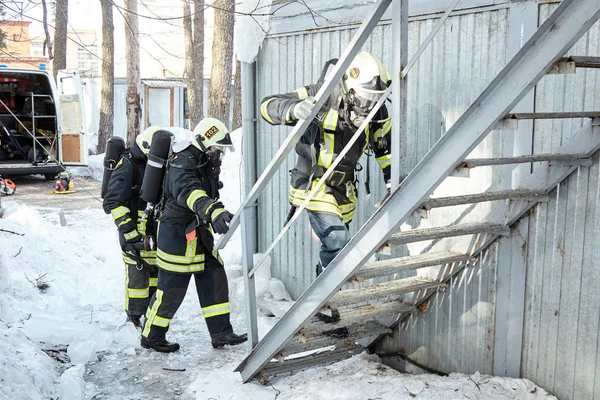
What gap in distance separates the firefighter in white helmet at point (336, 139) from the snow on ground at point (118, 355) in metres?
1.03

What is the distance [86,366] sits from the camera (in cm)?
520

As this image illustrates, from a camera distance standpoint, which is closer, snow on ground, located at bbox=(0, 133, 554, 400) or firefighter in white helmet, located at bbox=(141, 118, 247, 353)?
snow on ground, located at bbox=(0, 133, 554, 400)

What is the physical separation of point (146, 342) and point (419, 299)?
2.44 metres

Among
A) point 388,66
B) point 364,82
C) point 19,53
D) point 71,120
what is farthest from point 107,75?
point 364,82

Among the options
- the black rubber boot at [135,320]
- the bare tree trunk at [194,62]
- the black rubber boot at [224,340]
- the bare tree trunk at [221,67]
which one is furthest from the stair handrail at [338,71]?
the bare tree trunk at [194,62]

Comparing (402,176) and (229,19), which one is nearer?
(402,176)

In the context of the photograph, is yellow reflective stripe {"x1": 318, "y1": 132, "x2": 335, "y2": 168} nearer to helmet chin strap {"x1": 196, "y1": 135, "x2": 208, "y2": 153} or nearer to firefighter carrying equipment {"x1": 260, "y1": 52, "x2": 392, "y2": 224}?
firefighter carrying equipment {"x1": 260, "y1": 52, "x2": 392, "y2": 224}

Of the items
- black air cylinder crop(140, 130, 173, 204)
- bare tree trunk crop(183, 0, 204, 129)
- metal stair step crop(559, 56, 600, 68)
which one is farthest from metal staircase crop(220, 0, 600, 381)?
bare tree trunk crop(183, 0, 204, 129)

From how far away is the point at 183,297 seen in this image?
5.54m

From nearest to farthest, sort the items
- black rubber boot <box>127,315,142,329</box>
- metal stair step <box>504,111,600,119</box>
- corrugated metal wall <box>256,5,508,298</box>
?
metal stair step <box>504,111,600,119</box> → corrugated metal wall <box>256,5,508,298</box> → black rubber boot <box>127,315,142,329</box>

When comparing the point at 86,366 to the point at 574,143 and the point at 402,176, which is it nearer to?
the point at 402,176

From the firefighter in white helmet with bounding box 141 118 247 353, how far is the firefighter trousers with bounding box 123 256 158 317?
61 cm

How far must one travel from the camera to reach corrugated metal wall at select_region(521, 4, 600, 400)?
3945 millimetres

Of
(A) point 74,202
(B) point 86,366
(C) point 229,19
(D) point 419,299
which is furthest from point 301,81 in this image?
(A) point 74,202
